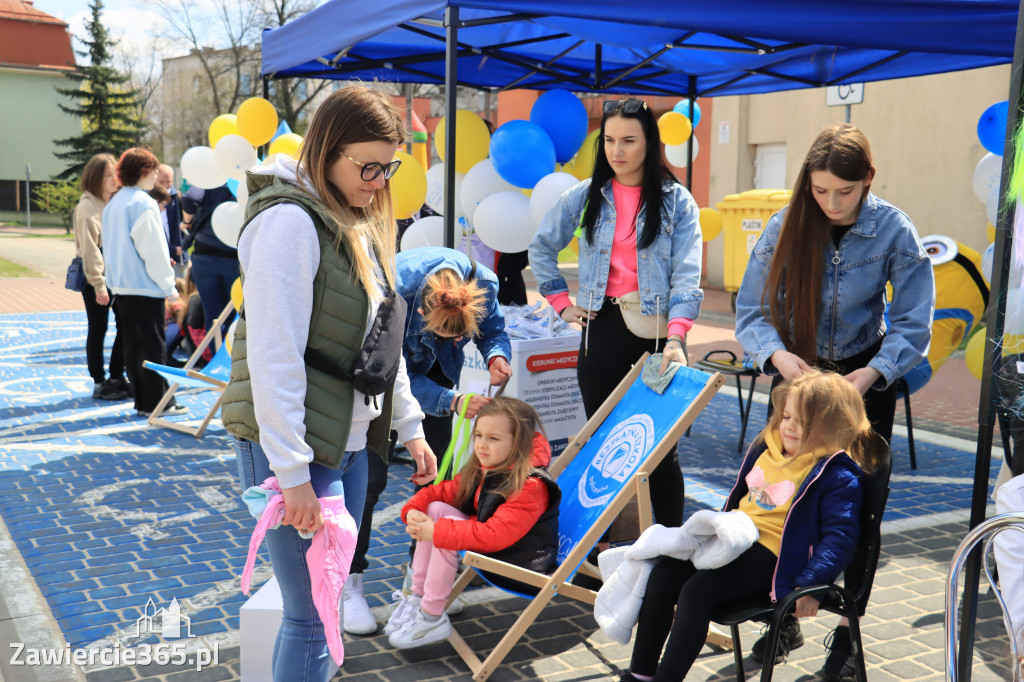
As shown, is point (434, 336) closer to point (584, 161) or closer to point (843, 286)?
point (843, 286)

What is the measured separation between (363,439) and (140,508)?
3.25 metres

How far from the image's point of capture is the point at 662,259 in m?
3.72

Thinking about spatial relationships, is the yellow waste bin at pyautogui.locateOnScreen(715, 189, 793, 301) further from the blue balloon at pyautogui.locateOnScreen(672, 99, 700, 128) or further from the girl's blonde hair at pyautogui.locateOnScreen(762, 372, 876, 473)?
the girl's blonde hair at pyautogui.locateOnScreen(762, 372, 876, 473)

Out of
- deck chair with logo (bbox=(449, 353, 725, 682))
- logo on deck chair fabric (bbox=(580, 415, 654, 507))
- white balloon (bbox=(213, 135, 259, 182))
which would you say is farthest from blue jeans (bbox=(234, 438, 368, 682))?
white balloon (bbox=(213, 135, 259, 182))

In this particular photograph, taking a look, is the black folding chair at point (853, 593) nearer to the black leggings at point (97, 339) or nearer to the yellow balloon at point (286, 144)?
the yellow balloon at point (286, 144)

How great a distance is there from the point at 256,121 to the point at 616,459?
4435mm

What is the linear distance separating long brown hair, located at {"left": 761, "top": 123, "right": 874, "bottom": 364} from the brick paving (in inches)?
47.2

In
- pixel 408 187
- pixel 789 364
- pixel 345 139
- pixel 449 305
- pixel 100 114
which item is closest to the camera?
pixel 345 139

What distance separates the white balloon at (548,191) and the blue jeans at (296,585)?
3197 mm

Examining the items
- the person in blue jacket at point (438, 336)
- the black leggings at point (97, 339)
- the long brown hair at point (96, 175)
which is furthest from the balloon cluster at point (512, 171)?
the black leggings at point (97, 339)

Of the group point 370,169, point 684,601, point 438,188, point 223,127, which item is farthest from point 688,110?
point 370,169

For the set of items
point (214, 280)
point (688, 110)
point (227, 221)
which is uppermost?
point (688, 110)

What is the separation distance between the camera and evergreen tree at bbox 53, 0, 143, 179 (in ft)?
128

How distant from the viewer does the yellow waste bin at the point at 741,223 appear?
12.5 m
